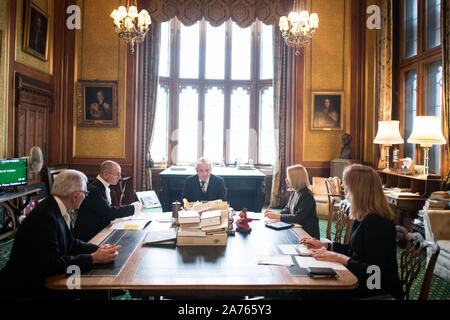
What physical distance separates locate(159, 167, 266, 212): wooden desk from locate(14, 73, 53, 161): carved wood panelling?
240cm

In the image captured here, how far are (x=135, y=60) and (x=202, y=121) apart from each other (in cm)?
218

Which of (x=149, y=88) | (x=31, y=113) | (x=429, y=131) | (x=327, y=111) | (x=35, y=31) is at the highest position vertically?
(x=35, y=31)

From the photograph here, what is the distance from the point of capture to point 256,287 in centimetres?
179

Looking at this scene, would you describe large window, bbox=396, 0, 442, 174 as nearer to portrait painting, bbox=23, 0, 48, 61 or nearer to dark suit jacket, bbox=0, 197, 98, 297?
dark suit jacket, bbox=0, 197, 98, 297

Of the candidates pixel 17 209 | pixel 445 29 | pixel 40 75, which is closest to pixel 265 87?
pixel 445 29

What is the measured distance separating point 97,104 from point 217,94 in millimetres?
2875

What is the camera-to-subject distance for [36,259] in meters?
1.89

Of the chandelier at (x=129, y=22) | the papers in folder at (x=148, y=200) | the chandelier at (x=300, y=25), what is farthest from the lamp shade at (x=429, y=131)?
the chandelier at (x=129, y=22)

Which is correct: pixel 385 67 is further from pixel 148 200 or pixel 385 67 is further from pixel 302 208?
pixel 148 200

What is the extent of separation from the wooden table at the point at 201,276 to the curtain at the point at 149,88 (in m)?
5.30

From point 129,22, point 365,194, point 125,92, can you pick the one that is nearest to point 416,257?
point 365,194

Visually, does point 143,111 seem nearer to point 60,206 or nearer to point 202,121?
point 202,121

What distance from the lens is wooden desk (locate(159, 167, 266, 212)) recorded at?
562cm

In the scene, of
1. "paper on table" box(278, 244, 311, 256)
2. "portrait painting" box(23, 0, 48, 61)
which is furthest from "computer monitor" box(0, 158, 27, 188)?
"paper on table" box(278, 244, 311, 256)
